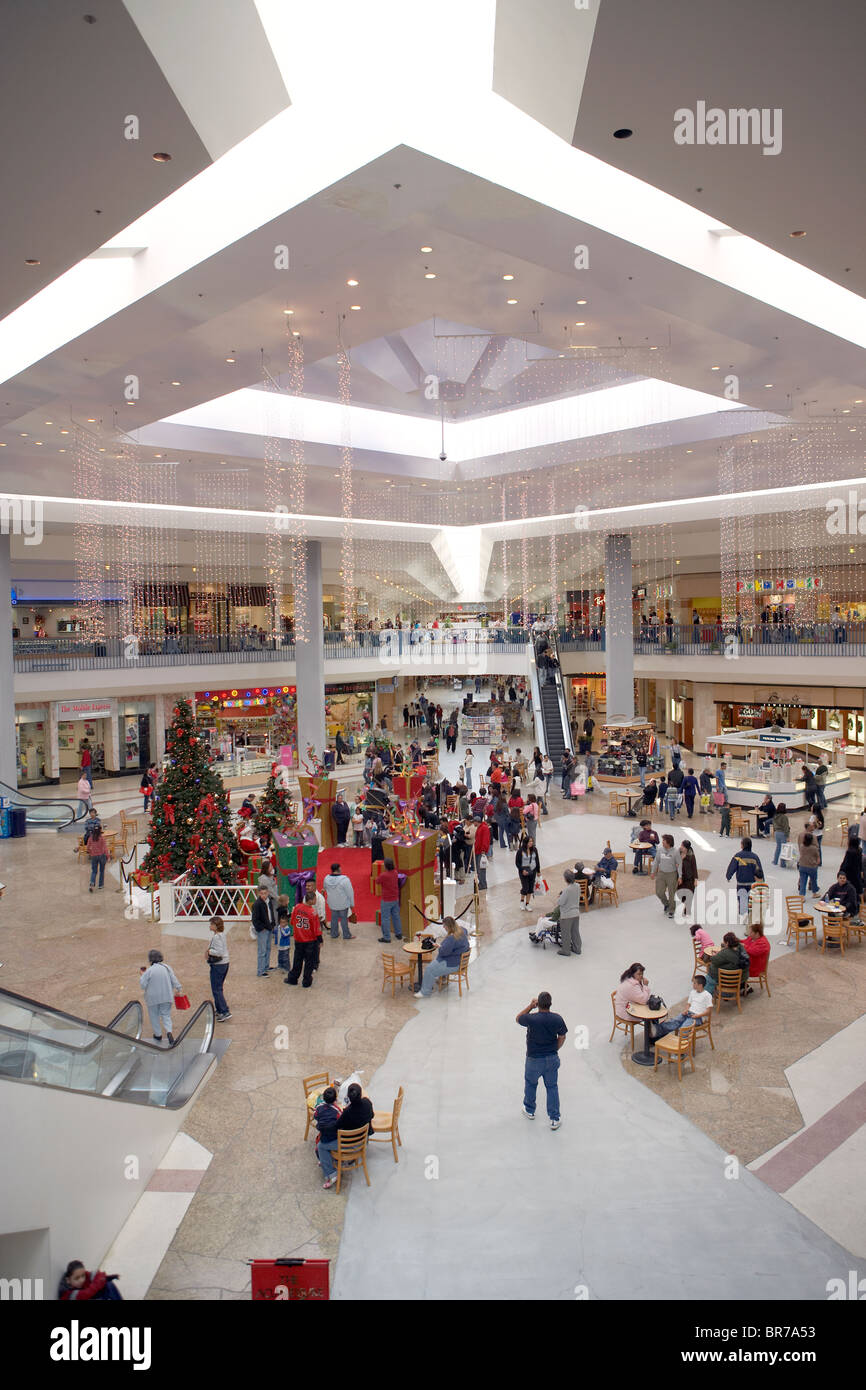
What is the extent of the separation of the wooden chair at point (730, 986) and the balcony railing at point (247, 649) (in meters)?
19.0

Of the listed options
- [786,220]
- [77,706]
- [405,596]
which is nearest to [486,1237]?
[786,220]

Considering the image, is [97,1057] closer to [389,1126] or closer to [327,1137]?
[327,1137]

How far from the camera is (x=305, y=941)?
374 inches

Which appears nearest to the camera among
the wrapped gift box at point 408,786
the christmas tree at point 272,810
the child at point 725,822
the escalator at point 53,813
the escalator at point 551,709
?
the christmas tree at point 272,810

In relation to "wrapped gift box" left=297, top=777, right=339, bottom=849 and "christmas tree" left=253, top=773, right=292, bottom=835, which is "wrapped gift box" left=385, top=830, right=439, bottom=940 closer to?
"christmas tree" left=253, top=773, right=292, bottom=835

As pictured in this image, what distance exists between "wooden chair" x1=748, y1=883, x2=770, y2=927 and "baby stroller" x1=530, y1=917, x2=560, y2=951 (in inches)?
102

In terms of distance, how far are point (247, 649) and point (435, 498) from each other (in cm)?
1001

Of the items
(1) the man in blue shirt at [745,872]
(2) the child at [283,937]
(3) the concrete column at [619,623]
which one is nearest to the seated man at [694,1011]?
(1) the man in blue shirt at [745,872]

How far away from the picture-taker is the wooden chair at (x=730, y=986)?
8664 mm
